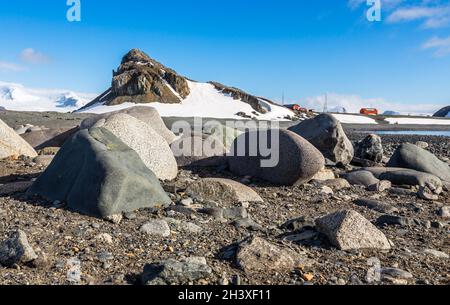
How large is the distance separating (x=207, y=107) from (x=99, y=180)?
6257 centimetres

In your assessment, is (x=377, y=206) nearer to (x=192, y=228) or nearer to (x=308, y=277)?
(x=192, y=228)

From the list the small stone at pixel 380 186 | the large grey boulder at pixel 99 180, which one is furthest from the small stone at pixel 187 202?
the small stone at pixel 380 186

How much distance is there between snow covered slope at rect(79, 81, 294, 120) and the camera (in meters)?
62.2

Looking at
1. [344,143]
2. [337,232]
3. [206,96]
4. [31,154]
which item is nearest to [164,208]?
[337,232]

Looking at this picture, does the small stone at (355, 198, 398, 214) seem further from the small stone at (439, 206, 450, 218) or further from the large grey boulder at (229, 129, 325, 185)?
the large grey boulder at (229, 129, 325, 185)

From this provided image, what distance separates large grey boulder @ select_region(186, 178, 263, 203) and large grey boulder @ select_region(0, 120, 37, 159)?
13.6ft

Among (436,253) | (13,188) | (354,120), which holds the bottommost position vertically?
(436,253)

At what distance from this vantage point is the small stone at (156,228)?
15.7 ft

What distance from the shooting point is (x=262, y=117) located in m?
62.6

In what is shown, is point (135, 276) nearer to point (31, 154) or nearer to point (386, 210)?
point (386, 210)

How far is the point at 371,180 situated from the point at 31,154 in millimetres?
7163

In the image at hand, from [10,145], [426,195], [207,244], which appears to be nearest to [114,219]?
[207,244]

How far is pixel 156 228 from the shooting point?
4855 mm

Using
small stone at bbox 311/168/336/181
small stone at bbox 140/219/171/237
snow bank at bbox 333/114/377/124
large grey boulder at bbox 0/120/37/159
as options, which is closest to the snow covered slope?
snow bank at bbox 333/114/377/124
